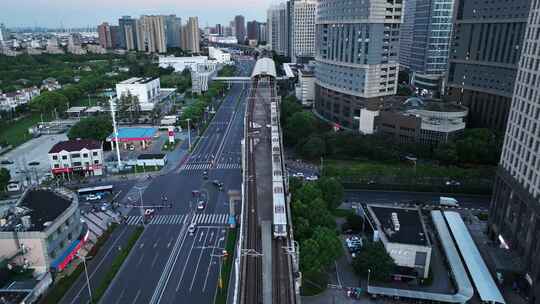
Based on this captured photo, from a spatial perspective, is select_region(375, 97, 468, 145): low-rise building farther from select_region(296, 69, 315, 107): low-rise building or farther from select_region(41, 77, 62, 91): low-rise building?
select_region(41, 77, 62, 91): low-rise building

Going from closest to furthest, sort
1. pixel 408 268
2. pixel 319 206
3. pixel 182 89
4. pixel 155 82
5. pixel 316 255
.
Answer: pixel 316 255, pixel 408 268, pixel 319 206, pixel 155 82, pixel 182 89

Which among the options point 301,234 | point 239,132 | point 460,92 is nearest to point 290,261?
point 301,234

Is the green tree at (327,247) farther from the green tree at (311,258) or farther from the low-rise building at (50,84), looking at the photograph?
the low-rise building at (50,84)

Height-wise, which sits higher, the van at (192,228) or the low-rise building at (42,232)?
the low-rise building at (42,232)

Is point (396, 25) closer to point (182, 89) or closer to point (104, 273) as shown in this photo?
point (104, 273)

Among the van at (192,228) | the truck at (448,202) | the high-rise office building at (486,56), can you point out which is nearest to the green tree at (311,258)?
the van at (192,228)

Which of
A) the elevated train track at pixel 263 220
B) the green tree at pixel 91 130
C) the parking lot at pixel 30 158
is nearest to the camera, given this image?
the elevated train track at pixel 263 220
